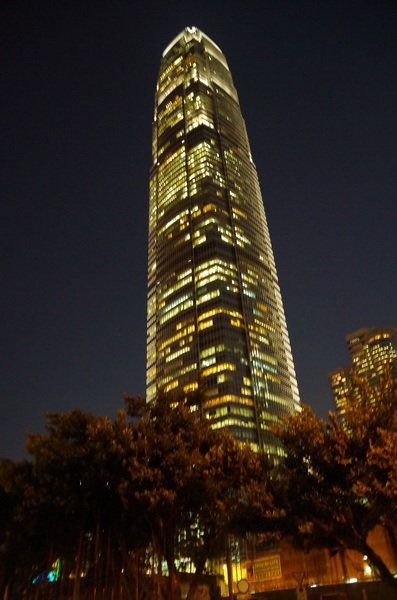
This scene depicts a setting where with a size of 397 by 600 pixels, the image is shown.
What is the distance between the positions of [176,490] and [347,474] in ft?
26.4

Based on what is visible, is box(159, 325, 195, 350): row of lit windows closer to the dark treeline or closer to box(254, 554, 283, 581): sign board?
box(254, 554, 283, 581): sign board

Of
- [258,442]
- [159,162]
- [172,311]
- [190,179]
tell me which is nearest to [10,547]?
[258,442]

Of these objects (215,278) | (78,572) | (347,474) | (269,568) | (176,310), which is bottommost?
(78,572)

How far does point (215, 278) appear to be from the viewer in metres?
148

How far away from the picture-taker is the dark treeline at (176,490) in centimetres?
2058

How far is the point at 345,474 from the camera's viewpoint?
20859 millimetres

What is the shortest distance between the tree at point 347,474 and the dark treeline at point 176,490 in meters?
0.05

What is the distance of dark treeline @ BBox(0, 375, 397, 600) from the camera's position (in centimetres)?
2058

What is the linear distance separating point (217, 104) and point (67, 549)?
19251 cm

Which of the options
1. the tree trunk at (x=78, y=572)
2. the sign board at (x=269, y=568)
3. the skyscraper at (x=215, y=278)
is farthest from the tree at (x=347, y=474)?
the skyscraper at (x=215, y=278)

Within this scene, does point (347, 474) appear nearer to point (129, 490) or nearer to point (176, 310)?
point (129, 490)

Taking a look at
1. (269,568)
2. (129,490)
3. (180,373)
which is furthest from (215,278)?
(129,490)

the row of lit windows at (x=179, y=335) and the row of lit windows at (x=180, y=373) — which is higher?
the row of lit windows at (x=179, y=335)

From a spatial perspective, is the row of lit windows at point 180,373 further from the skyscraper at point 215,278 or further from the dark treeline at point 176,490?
the dark treeline at point 176,490
